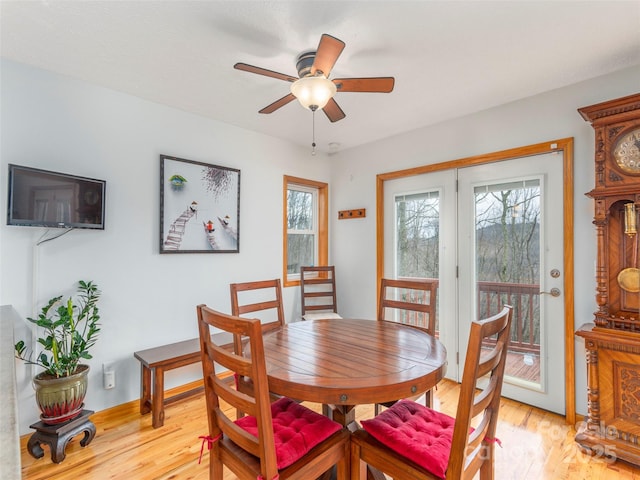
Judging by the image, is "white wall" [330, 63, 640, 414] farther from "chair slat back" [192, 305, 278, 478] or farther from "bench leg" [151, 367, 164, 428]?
"chair slat back" [192, 305, 278, 478]

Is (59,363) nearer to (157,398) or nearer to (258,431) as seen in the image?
(157,398)

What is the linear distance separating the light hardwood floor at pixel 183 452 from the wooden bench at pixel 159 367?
0.34 ft

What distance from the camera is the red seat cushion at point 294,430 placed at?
1.24 m

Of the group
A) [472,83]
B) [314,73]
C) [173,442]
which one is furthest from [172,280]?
[472,83]

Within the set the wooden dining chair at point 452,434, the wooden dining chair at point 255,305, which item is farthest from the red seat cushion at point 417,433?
the wooden dining chair at point 255,305

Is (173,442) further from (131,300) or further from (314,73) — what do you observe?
(314,73)

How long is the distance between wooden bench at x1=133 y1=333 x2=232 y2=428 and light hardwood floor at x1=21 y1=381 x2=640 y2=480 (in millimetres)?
105

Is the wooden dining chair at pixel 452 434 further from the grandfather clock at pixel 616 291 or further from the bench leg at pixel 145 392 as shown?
the bench leg at pixel 145 392


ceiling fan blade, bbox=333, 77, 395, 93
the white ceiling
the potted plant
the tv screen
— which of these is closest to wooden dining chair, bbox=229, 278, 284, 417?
the potted plant

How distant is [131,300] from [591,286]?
354 cm

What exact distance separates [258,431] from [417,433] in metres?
0.69

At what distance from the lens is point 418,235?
11.0ft

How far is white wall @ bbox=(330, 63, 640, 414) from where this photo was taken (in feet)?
7.59

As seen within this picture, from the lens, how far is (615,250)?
82.0 inches
